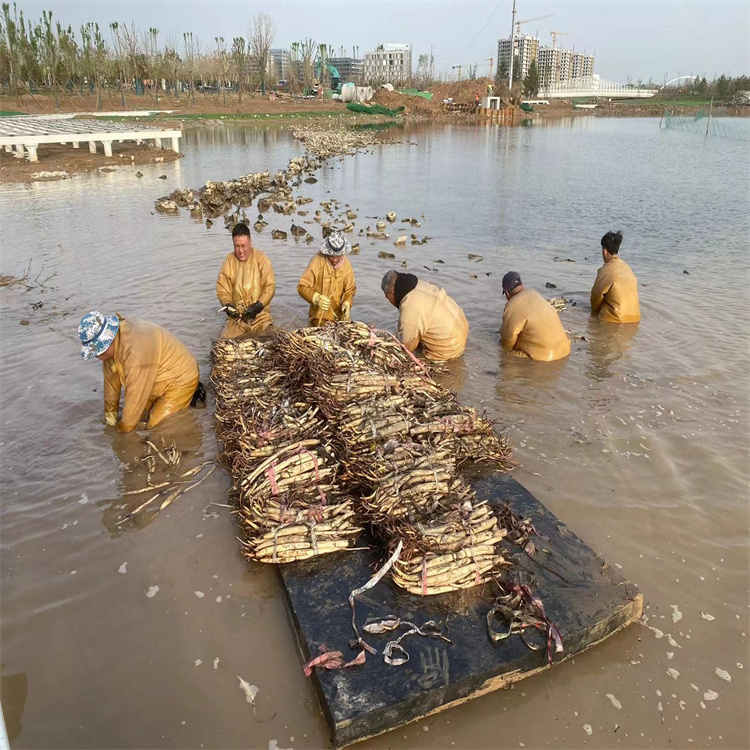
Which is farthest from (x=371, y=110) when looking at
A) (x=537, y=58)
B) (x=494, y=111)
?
(x=537, y=58)

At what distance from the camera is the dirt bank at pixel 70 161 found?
24.2 m

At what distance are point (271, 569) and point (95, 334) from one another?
2841mm

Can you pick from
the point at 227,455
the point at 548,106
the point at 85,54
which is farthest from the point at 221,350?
the point at 548,106

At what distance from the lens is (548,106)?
101 meters

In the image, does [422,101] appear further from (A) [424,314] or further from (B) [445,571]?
(B) [445,571]

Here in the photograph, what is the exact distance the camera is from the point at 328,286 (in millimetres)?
8766

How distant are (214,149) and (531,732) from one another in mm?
38539

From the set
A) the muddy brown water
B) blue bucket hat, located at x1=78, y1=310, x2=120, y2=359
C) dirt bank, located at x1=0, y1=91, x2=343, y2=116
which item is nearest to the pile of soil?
dirt bank, located at x1=0, y1=91, x2=343, y2=116

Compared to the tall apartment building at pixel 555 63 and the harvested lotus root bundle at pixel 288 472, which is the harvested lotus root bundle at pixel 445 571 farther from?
the tall apartment building at pixel 555 63

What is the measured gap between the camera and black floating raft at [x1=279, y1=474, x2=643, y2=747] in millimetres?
3332

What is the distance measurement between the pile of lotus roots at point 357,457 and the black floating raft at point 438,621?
17cm

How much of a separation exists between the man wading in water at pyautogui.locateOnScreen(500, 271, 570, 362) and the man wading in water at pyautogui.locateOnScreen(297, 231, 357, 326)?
2.41 m

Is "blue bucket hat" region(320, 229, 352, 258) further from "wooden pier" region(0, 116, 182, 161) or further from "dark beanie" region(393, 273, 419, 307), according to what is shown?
"wooden pier" region(0, 116, 182, 161)

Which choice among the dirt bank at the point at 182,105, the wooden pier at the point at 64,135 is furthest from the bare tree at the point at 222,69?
the wooden pier at the point at 64,135
